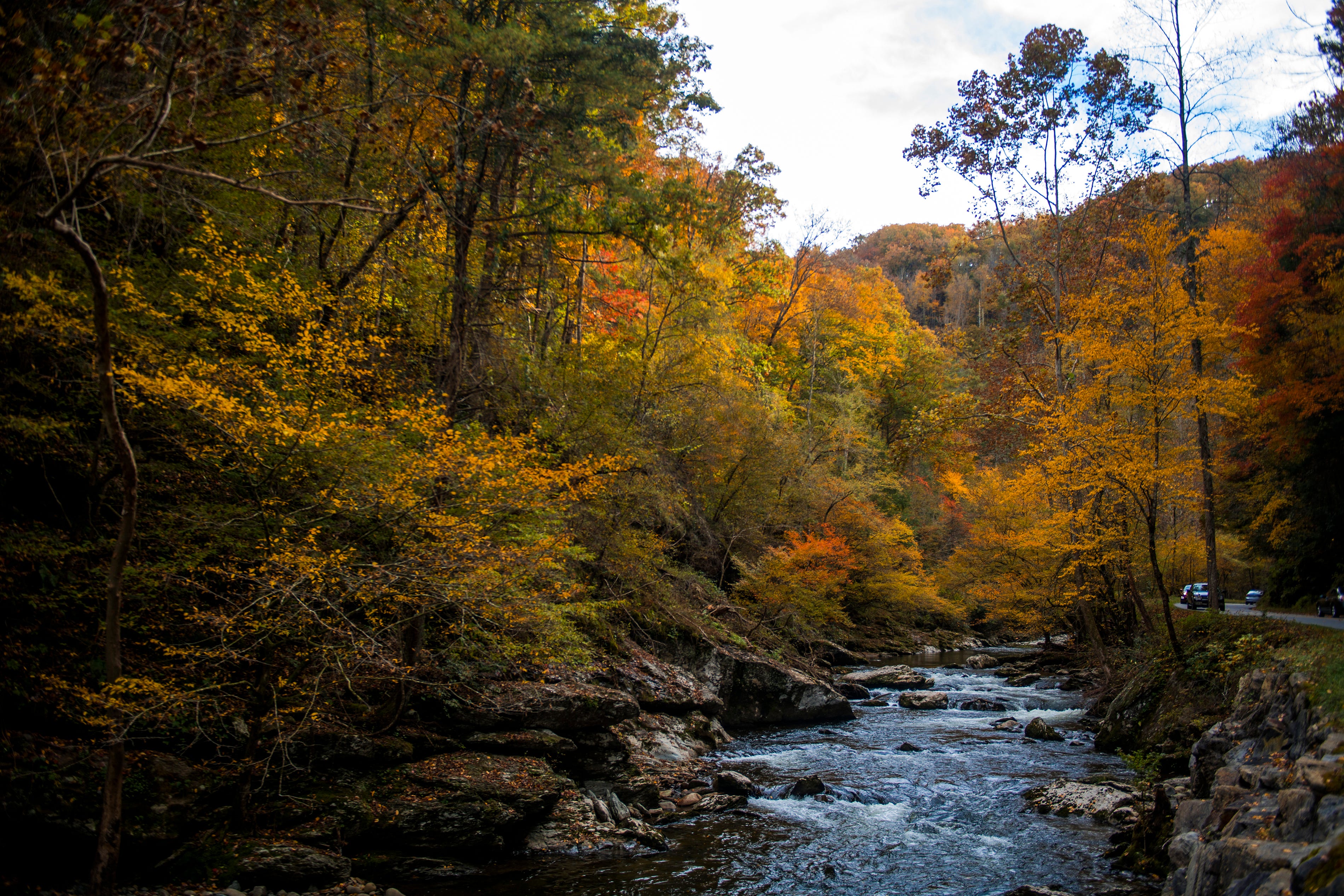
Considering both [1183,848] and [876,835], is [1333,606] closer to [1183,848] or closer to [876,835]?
[876,835]

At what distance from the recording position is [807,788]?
34.9ft

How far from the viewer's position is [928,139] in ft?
64.2

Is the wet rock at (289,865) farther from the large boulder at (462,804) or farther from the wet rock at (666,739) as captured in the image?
the wet rock at (666,739)

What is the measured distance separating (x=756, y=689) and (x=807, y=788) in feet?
17.1

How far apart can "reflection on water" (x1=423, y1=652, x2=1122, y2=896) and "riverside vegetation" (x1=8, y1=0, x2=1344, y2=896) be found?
2.13 ft

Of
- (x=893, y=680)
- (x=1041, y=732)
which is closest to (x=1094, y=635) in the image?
(x=1041, y=732)

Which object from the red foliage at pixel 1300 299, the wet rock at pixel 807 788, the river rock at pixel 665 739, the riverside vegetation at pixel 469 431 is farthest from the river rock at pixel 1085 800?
the red foliage at pixel 1300 299

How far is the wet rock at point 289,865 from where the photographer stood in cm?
640

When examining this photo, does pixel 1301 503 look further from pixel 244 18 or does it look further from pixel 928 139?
pixel 244 18

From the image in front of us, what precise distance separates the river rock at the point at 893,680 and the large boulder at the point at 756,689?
3567mm

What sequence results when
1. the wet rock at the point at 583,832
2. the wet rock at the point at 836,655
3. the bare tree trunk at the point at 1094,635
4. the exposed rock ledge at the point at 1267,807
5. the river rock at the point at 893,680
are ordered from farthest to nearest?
the wet rock at the point at 836,655 → the river rock at the point at 893,680 → the bare tree trunk at the point at 1094,635 → the wet rock at the point at 583,832 → the exposed rock ledge at the point at 1267,807

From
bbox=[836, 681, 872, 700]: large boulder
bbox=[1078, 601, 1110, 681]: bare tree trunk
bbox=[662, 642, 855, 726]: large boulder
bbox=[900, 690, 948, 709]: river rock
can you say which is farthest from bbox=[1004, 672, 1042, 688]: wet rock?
bbox=[662, 642, 855, 726]: large boulder

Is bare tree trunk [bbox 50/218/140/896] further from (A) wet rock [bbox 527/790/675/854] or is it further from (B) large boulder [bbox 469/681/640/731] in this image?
(A) wet rock [bbox 527/790/675/854]

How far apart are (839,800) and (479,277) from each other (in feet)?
31.1
